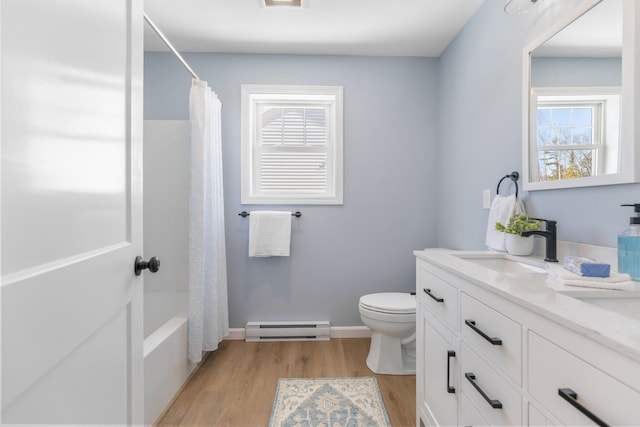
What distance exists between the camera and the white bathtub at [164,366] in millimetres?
1447

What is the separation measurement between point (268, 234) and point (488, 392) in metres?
1.77

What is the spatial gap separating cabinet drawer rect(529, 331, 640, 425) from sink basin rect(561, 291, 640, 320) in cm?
22

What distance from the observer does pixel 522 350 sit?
0.72 meters

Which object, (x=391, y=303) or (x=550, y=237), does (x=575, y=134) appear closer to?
(x=550, y=237)

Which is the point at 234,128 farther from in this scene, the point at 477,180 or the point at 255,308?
the point at 477,180

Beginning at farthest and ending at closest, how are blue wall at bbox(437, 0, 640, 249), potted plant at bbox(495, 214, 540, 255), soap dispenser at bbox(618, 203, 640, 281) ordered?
potted plant at bbox(495, 214, 540, 255)
blue wall at bbox(437, 0, 640, 249)
soap dispenser at bbox(618, 203, 640, 281)

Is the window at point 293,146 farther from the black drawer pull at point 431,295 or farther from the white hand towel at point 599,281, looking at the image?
the white hand towel at point 599,281

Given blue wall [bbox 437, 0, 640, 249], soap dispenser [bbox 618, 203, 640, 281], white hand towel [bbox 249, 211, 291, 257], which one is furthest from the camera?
white hand towel [bbox 249, 211, 291, 257]

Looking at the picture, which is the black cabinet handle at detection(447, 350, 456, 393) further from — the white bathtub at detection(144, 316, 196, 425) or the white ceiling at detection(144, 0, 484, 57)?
the white ceiling at detection(144, 0, 484, 57)

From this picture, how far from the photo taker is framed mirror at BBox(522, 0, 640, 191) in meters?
0.98

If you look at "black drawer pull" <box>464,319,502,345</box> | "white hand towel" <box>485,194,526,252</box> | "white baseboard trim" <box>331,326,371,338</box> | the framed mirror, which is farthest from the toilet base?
the framed mirror

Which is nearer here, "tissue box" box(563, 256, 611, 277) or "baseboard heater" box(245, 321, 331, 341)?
"tissue box" box(563, 256, 611, 277)

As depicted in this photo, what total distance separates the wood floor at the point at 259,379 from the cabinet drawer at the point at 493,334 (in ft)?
2.85

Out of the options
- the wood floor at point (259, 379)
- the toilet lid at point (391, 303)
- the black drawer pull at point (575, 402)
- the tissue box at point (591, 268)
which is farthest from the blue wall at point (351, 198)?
the black drawer pull at point (575, 402)
